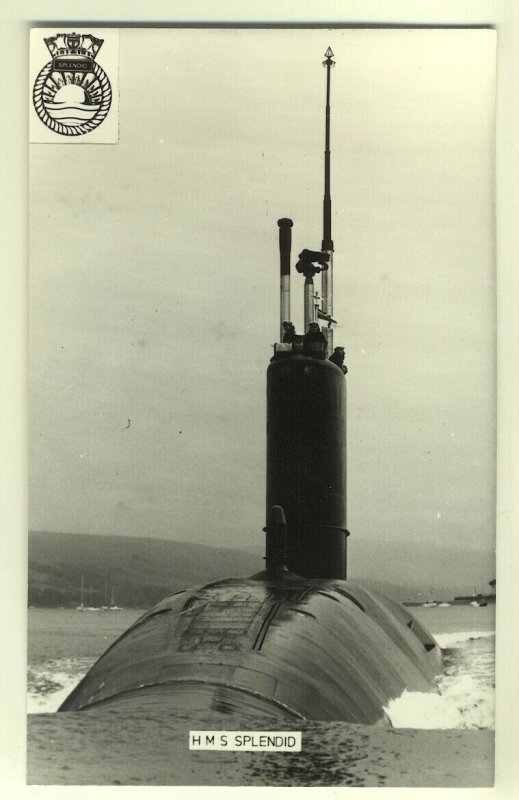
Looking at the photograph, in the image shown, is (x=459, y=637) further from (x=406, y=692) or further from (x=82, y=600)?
(x=82, y=600)

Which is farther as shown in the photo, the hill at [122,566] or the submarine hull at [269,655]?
the hill at [122,566]

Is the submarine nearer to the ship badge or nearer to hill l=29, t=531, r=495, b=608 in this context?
hill l=29, t=531, r=495, b=608

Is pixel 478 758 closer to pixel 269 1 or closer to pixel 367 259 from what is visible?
pixel 367 259

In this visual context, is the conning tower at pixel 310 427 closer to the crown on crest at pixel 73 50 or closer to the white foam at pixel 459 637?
the white foam at pixel 459 637

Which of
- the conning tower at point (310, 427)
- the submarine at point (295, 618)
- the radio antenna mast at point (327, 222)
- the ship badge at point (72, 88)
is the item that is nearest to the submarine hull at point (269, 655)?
the submarine at point (295, 618)

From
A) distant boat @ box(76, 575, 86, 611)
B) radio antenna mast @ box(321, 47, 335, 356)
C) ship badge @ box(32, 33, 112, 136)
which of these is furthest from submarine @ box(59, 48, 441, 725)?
ship badge @ box(32, 33, 112, 136)
